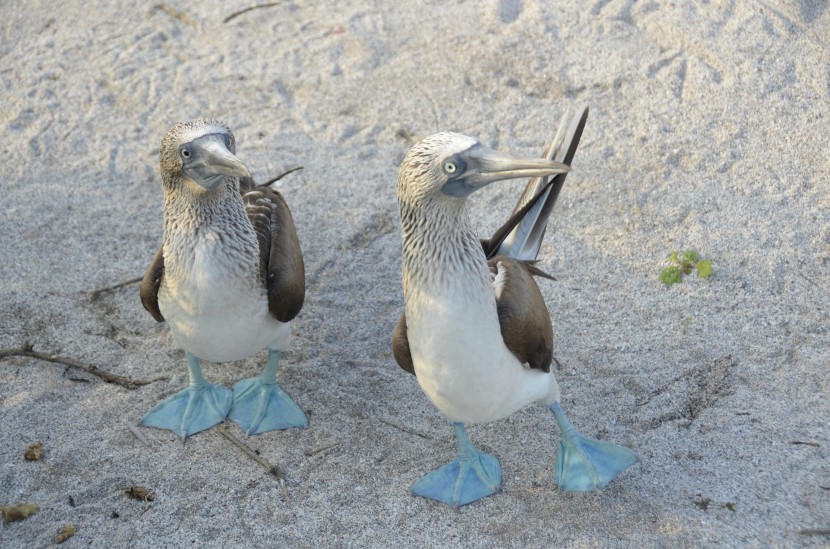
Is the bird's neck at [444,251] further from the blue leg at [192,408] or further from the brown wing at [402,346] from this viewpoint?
the blue leg at [192,408]

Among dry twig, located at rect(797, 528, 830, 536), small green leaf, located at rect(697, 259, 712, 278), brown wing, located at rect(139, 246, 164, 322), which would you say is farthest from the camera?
small green leaf, located at rect(697, 259, 712, 278)

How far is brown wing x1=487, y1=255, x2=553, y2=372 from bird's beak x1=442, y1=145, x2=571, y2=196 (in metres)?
0.61

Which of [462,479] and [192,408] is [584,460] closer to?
[462,479]

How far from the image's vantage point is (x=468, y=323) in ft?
11.6

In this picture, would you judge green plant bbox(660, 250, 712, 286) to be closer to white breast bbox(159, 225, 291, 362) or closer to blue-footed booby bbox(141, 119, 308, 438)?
blue-footed booby bbox(141, 119, 308, 438)

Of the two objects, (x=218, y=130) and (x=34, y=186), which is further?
(x=34, y=186)

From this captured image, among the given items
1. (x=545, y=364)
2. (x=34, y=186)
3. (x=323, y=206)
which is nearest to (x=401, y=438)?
(x=545, y=364)

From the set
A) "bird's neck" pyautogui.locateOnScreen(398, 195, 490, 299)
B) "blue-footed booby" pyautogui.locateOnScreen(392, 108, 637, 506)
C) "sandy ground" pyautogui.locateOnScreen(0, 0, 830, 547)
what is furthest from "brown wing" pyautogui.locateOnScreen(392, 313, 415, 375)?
"sandy ground" pyautogui.locateOnScreen(0, 0, 830, 547)

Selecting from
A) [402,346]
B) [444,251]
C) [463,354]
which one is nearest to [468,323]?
[463,354]

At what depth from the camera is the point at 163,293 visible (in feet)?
14.0

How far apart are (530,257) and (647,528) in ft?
4.80

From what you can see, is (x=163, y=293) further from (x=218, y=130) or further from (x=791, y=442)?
(x=791, y=442)

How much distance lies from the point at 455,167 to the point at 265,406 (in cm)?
191

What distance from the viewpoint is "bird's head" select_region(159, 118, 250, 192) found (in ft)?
12.7
